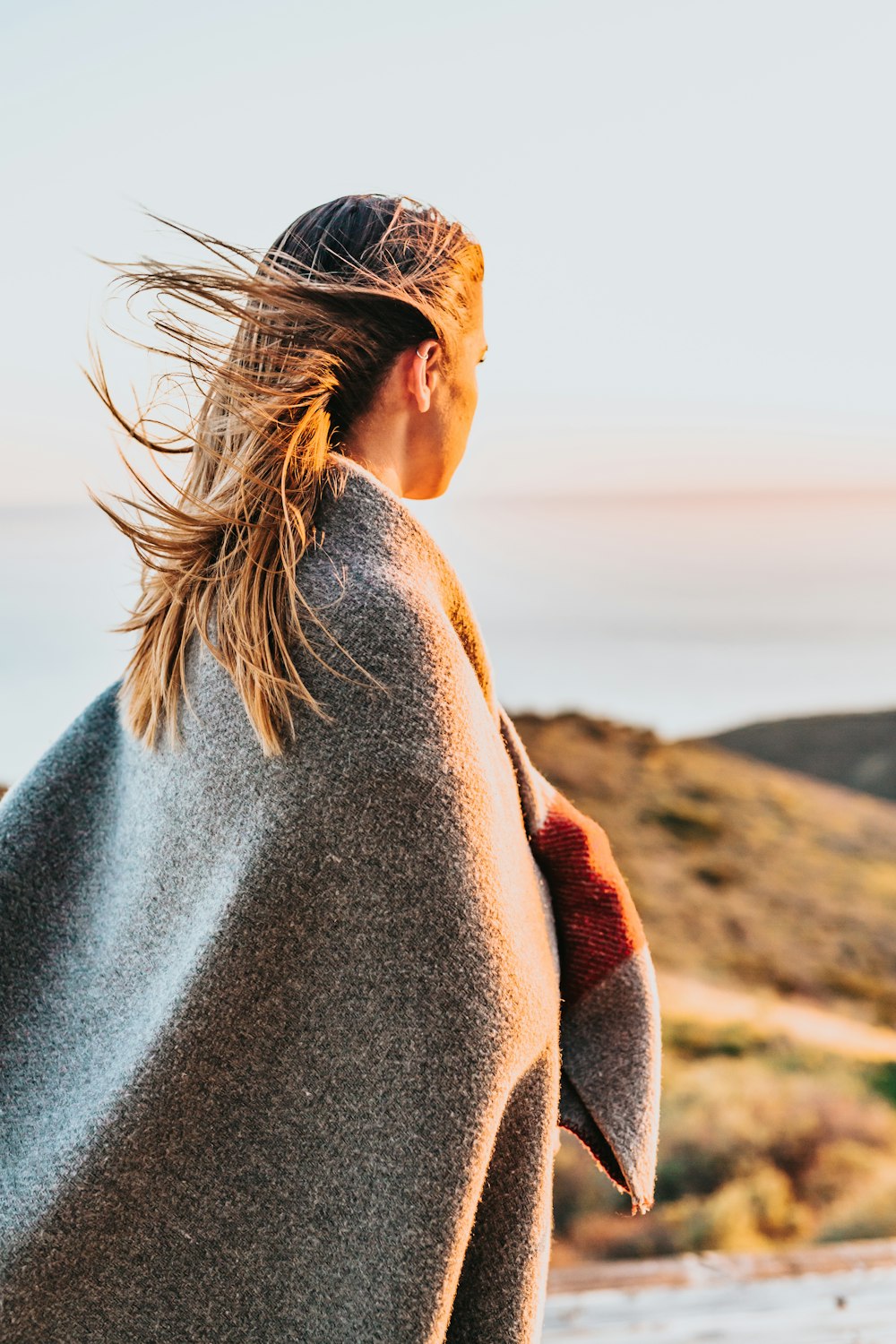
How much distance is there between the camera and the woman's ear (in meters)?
1.04

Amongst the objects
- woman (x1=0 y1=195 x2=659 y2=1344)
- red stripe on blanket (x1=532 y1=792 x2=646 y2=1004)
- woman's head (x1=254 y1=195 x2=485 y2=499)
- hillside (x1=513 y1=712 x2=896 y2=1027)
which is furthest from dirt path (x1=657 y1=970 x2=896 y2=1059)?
woman's head (x1=254 y1=195 x2=485 y2=499)

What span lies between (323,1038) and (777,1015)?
10.4ft

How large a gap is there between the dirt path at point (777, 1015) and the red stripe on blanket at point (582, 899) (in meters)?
2.51

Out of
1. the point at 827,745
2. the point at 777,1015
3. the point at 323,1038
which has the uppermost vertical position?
the point at 323,1038

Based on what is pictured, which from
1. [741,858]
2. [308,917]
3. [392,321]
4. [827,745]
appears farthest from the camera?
[827,745]

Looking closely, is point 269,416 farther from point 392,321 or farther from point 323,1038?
point 323,1038

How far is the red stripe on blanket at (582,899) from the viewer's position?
109 cm

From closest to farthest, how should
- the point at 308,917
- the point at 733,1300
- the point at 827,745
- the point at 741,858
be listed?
the point at 308,917
the point at 733,1300
the point at 741,858
the point at 827,745

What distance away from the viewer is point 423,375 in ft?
3.43

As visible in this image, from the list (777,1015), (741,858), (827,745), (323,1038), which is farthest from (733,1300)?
(827,745)

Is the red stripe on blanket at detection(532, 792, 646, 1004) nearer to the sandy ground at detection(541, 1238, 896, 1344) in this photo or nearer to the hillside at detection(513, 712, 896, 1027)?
the sandy ground at detection(541, 1238, 896, 1344)

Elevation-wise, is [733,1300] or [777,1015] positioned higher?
[733,1300]

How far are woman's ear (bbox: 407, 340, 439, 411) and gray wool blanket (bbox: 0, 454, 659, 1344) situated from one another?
0.41 feet

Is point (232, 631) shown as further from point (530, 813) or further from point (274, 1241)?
point (274, 1241)
